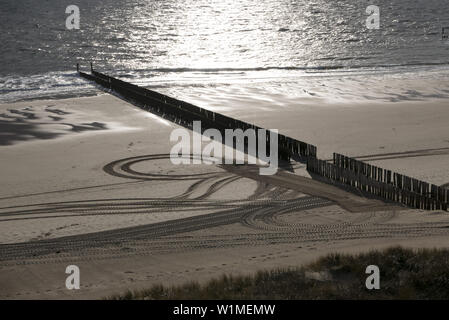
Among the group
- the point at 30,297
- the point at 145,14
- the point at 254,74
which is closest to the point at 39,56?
the point at 254,74

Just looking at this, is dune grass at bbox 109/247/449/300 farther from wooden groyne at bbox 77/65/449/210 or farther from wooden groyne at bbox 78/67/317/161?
wooden groyne at bbox 78/67/317/161

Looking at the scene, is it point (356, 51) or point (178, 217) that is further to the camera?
point (356, 51)

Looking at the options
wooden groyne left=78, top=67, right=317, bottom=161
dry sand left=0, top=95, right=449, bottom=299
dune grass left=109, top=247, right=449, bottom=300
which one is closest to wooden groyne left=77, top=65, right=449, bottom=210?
wooden groyne left=78, top=67, right=317, bottom=161

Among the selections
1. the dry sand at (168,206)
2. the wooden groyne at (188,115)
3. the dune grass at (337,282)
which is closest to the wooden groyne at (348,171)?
the wooden groyne at (188,115)

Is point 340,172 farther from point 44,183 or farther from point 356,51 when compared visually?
point 356,51

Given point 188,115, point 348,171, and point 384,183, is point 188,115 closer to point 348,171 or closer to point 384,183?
point 348,171

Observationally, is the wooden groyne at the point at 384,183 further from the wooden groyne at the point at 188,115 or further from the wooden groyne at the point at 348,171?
the wooden groyne at the point at 188,115
